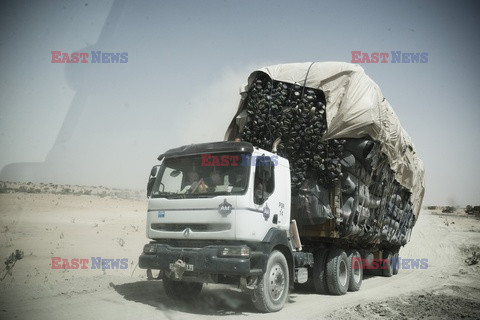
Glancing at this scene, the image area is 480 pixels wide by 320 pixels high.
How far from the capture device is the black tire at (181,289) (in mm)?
7215

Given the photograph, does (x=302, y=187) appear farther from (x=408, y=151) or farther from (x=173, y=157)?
(x=408, y=151)

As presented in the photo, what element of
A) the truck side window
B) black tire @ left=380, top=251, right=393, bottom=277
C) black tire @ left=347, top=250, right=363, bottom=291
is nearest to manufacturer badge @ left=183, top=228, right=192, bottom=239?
the truck side window

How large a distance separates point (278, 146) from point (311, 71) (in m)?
1.77

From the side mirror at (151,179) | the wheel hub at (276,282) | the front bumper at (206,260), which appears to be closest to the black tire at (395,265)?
the wheel hub at (276,282)

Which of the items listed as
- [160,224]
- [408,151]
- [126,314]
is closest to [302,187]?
[160,224]

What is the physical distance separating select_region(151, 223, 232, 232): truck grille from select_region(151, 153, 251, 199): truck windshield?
47 cm

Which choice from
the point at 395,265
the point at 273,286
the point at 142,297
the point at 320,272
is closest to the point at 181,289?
the point at 142,297

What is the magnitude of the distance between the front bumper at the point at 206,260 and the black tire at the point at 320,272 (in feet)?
9.45

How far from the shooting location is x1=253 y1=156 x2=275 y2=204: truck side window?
6.38 m

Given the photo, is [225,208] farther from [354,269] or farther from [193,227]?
[354,269]

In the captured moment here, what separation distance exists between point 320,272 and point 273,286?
253 cm

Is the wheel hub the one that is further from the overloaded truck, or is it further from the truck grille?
the truck grille

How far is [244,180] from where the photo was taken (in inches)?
249

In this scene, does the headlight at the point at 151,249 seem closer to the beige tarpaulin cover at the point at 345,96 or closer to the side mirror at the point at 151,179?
the side mirror at the point at 151,179
